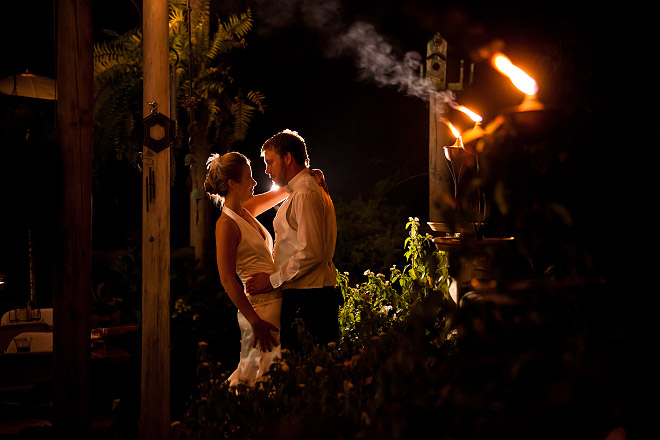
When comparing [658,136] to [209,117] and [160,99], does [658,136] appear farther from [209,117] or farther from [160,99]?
[209,117]

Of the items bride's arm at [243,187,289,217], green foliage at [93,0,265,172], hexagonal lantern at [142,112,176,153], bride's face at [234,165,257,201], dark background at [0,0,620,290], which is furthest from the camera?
green foliage at [93,0,265,172]

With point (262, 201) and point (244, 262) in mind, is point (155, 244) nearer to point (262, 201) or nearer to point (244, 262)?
point (244, 262)

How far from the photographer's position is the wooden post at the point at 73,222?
423 cm

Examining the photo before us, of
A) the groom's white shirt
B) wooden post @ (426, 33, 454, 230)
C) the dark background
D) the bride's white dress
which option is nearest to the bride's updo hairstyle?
the bride's white dress

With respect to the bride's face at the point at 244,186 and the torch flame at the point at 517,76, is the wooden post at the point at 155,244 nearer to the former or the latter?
the bride's face at the point at 244,186

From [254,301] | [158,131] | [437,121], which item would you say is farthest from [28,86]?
[437,121]

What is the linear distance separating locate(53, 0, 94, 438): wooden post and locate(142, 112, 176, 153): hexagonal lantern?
1.72ft

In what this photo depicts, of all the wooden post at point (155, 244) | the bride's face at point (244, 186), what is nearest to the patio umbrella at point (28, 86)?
the wooden post at point (155, 244)

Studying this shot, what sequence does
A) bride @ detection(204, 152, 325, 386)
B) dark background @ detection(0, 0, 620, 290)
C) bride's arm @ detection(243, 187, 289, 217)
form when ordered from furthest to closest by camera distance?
bride's arm @ detection(243, 187, 289, 217) < bride @ detection(204, 152, 325, 386) < dark background @ detection(0, 0, 620, 290)

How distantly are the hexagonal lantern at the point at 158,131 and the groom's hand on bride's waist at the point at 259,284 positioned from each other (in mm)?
1220

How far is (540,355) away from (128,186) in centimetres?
789

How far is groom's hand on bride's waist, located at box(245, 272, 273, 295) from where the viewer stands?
446 cm

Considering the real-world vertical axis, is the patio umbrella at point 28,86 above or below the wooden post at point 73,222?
above

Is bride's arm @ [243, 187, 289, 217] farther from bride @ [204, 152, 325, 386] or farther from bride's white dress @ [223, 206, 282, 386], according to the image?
bride's white dress @ [223, 206, 282, 386]
